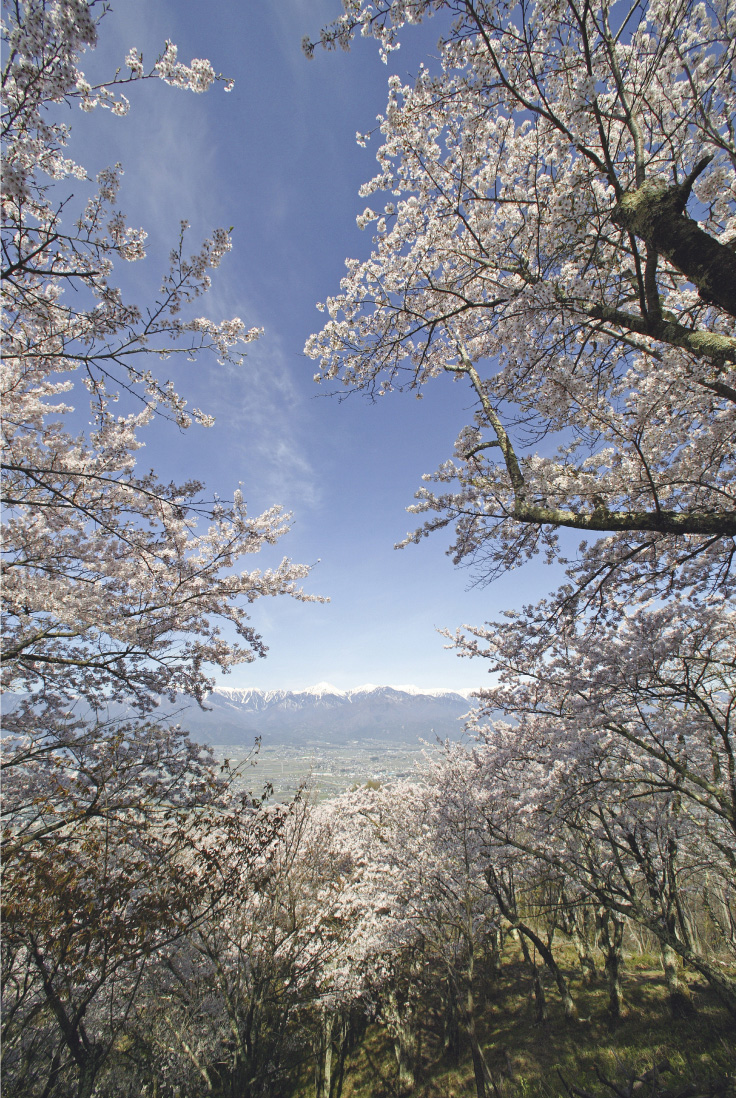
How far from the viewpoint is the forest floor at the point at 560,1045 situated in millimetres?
8711

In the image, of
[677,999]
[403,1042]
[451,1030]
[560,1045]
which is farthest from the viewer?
[451,1030]

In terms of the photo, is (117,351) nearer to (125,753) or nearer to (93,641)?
(93,641)

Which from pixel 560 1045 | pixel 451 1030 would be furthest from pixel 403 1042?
pixel 560 1045

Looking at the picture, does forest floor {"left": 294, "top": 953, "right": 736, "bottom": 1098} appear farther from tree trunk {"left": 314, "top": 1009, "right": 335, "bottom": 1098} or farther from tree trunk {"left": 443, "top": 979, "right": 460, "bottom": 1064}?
tree trunk {"left": 314, "top": 1009, "right": 335, "bottom": 1098}

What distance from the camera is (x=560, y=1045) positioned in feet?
35.5

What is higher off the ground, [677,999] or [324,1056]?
[677,999]

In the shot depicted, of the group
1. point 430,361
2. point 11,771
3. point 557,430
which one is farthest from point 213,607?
point 557,430

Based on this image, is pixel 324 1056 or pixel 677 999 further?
pixel 324 1056

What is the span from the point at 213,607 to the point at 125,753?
9.40 feet

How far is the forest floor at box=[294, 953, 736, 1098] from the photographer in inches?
343

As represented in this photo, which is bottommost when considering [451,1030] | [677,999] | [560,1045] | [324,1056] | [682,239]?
[451,1030]

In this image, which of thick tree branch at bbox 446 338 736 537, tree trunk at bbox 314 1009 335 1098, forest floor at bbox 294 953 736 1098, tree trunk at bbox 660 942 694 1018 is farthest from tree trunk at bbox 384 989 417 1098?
thick tree branch at bbox 446 338 736 537

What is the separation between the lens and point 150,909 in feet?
17.7

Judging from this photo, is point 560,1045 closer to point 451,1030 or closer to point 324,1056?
point 451,1030
